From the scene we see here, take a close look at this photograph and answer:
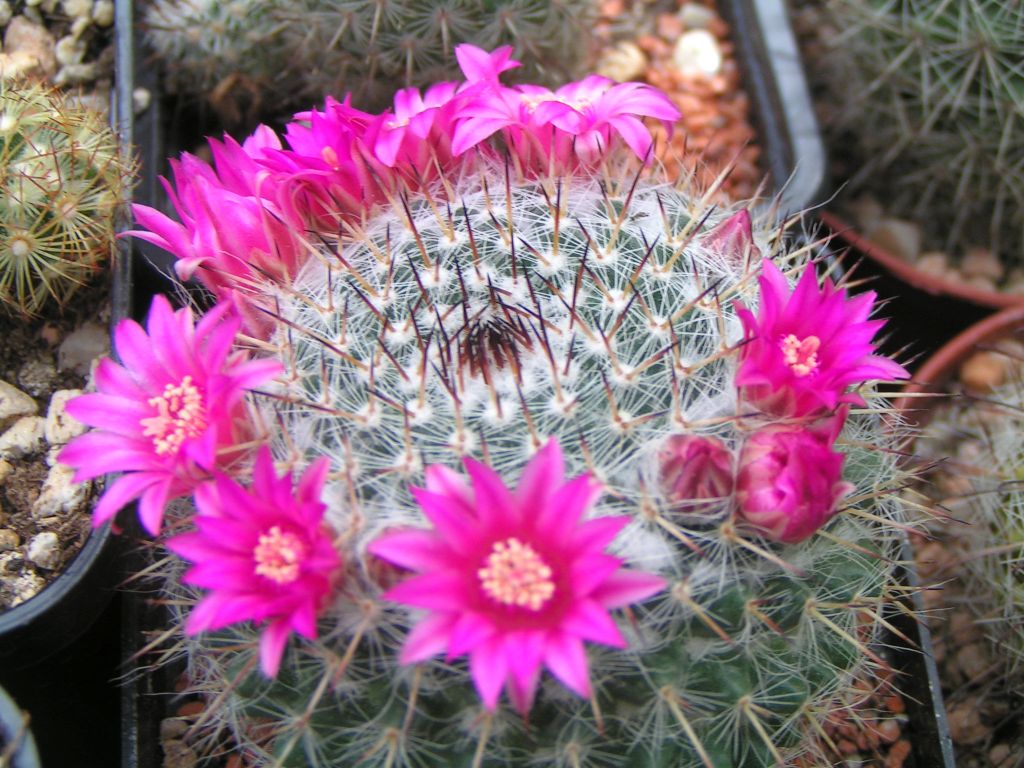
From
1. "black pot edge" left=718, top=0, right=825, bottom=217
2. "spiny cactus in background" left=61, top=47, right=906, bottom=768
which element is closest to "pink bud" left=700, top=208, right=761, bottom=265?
"spiny cactus in background" left=61, top=47, right=906, bottom=768

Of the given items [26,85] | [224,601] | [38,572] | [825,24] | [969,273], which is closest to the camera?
[224,601]

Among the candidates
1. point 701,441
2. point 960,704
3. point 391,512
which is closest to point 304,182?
point 391,512

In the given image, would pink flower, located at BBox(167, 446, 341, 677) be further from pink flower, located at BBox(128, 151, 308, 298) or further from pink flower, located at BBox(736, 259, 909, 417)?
pink flower, located at BBox(736, 259, 909, 417)

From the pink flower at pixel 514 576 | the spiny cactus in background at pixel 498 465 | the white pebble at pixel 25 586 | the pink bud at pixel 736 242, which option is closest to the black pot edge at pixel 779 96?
the pink bud at pixel 736 242

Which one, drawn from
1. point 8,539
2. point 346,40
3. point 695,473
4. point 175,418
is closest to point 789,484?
point 695,473

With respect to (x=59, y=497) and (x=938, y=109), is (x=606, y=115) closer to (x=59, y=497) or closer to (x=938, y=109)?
(x=59, y=497)

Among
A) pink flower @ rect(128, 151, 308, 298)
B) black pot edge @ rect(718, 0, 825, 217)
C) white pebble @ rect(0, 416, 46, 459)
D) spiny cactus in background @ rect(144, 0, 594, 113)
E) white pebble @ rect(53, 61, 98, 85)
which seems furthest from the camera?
black pot edge @ rect(718, 0, 825, 217)

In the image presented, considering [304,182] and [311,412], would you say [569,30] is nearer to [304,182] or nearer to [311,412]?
[304,182]
